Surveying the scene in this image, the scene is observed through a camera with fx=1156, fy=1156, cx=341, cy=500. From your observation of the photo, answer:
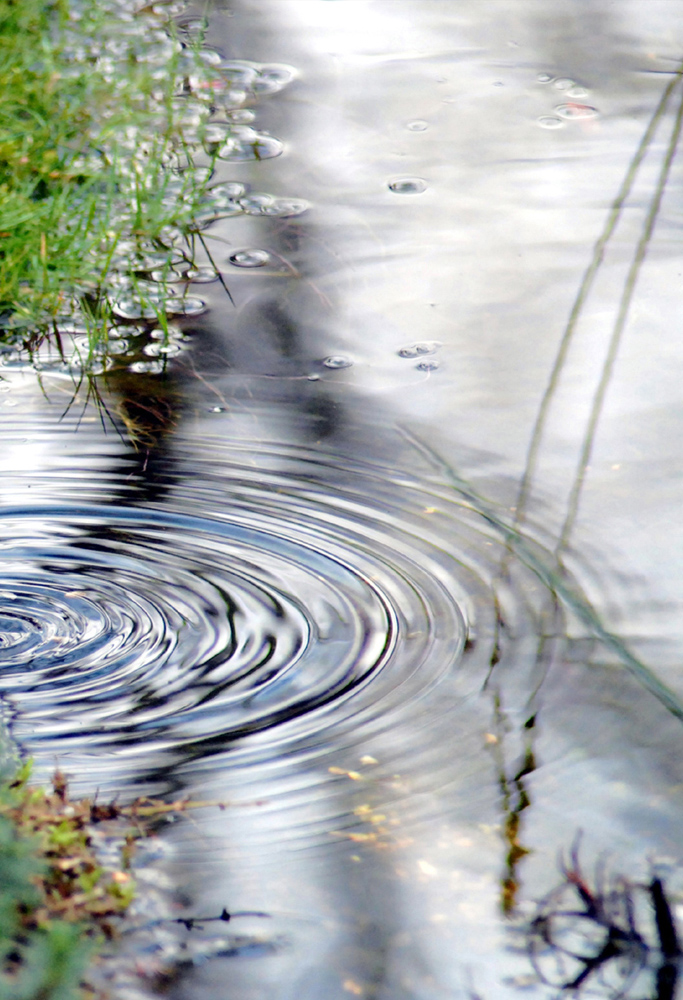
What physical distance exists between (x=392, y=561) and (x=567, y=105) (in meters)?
1.91

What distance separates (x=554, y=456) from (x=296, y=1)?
7.60 ft

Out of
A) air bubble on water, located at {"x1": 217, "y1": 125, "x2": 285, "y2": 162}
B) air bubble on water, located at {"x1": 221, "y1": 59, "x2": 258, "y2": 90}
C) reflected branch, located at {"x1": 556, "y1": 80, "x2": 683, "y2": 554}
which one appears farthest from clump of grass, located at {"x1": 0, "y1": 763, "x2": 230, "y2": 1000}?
air bubble on water, located at {"x1": 221, "y1": 59, "x2": 258, "y2": 90}

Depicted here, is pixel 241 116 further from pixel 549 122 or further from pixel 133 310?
pixel 133 310

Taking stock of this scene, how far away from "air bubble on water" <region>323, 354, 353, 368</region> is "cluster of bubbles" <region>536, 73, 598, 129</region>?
1186mm

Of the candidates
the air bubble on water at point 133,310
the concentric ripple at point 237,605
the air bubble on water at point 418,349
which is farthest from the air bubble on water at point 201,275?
the concentric ripple at point 237,605

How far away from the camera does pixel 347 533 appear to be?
1934 millimetres

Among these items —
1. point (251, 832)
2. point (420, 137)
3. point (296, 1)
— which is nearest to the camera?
point (251, 832)

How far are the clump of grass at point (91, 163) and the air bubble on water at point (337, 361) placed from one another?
0.38 metres

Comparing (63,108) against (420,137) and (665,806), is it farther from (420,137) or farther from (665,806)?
(665,806)

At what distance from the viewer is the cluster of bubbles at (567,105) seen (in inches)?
125

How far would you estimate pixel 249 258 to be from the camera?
2658mm

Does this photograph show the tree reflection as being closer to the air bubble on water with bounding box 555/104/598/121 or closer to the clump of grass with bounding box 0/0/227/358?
the clump of grass with bounding box 0/0/227/358

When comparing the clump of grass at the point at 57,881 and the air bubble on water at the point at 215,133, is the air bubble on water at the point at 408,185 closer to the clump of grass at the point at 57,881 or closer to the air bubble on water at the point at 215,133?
the air bubble on water at the point at 215,133

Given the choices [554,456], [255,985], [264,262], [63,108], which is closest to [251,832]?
[255,985]
